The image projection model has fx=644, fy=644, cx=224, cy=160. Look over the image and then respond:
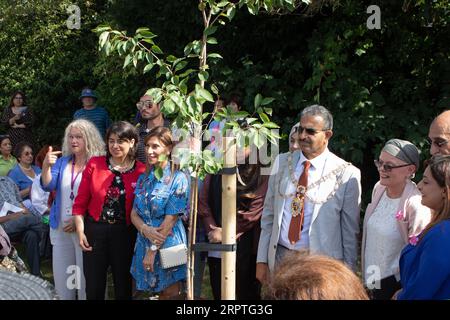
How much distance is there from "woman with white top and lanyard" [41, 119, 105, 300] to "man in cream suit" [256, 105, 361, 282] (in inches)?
70.9

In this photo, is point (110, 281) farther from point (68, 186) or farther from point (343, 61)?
point (343, 61)

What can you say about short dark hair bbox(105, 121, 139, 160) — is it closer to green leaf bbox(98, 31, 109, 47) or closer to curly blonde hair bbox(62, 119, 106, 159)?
curly blonde hair bbox(62, 119, 106, 159)

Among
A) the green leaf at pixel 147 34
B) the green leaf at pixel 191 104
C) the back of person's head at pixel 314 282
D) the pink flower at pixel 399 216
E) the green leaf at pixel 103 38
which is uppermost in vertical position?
the green leaf at pixel 147 34

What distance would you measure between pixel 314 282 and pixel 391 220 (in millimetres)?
2183

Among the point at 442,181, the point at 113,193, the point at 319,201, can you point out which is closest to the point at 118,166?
the point at 113,193

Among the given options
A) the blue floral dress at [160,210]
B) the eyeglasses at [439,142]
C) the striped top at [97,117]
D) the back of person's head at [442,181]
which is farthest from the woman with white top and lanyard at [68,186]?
the striped top at [97,117]

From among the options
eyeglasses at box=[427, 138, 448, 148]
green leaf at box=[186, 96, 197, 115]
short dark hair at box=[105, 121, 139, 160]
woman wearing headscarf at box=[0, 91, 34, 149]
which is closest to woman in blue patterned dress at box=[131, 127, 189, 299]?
short dark hair at box=[105, 121, 139, 160]

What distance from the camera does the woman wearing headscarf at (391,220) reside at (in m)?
3.79

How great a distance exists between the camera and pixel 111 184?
191 inches

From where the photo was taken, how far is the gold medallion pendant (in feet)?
13.2

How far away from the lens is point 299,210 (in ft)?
13.2

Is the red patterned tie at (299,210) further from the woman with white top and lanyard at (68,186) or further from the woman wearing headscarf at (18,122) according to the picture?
the woman wearing headscarf at (18,122)
